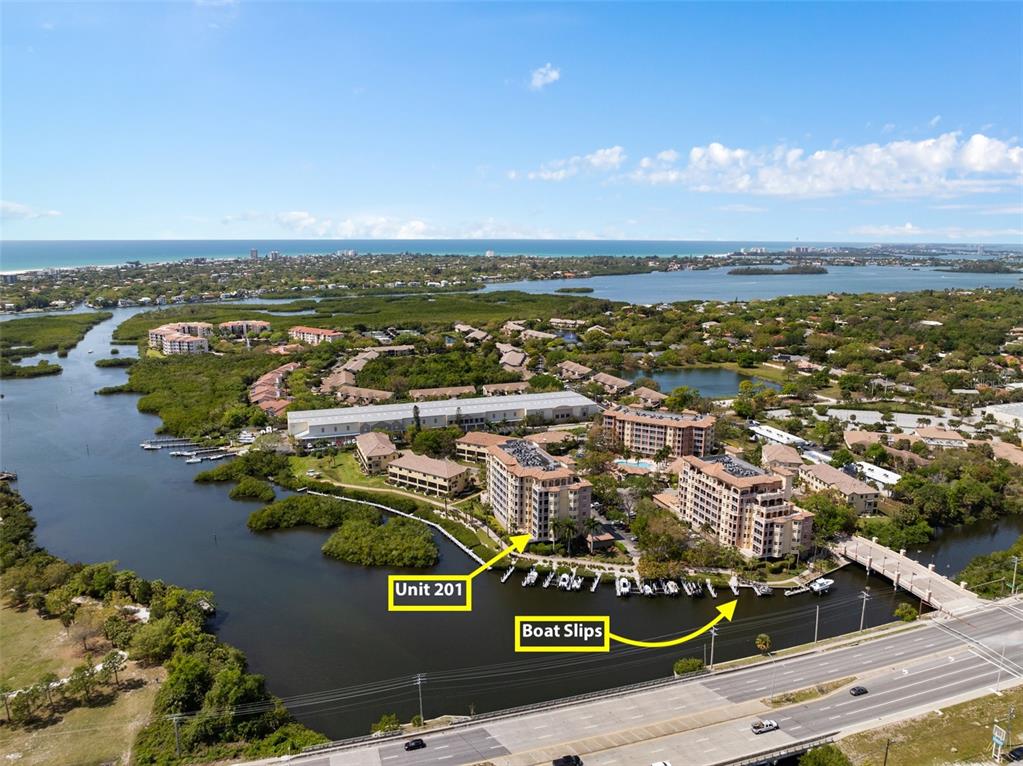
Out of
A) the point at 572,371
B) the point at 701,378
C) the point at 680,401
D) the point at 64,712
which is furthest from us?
the point at 701,378

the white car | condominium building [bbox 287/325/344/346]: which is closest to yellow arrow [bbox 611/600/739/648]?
the white car

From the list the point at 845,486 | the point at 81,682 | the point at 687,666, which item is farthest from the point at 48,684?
the point at 845,486

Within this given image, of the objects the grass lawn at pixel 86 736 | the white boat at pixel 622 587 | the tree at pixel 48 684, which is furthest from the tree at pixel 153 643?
the white boat at pixel 622 587

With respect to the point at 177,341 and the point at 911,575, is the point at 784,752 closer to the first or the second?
the point at 911,575

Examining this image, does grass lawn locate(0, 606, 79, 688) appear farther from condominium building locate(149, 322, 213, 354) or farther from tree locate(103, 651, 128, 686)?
condominium building locate(149, 322, 213, 354)

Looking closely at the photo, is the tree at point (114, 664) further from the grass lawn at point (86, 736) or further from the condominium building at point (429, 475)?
the condominium building at point (429, 475)

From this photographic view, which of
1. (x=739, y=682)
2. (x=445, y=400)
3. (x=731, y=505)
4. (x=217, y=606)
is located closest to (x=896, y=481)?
(x=731, y=505)

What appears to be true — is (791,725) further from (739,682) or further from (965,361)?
(965,361)
